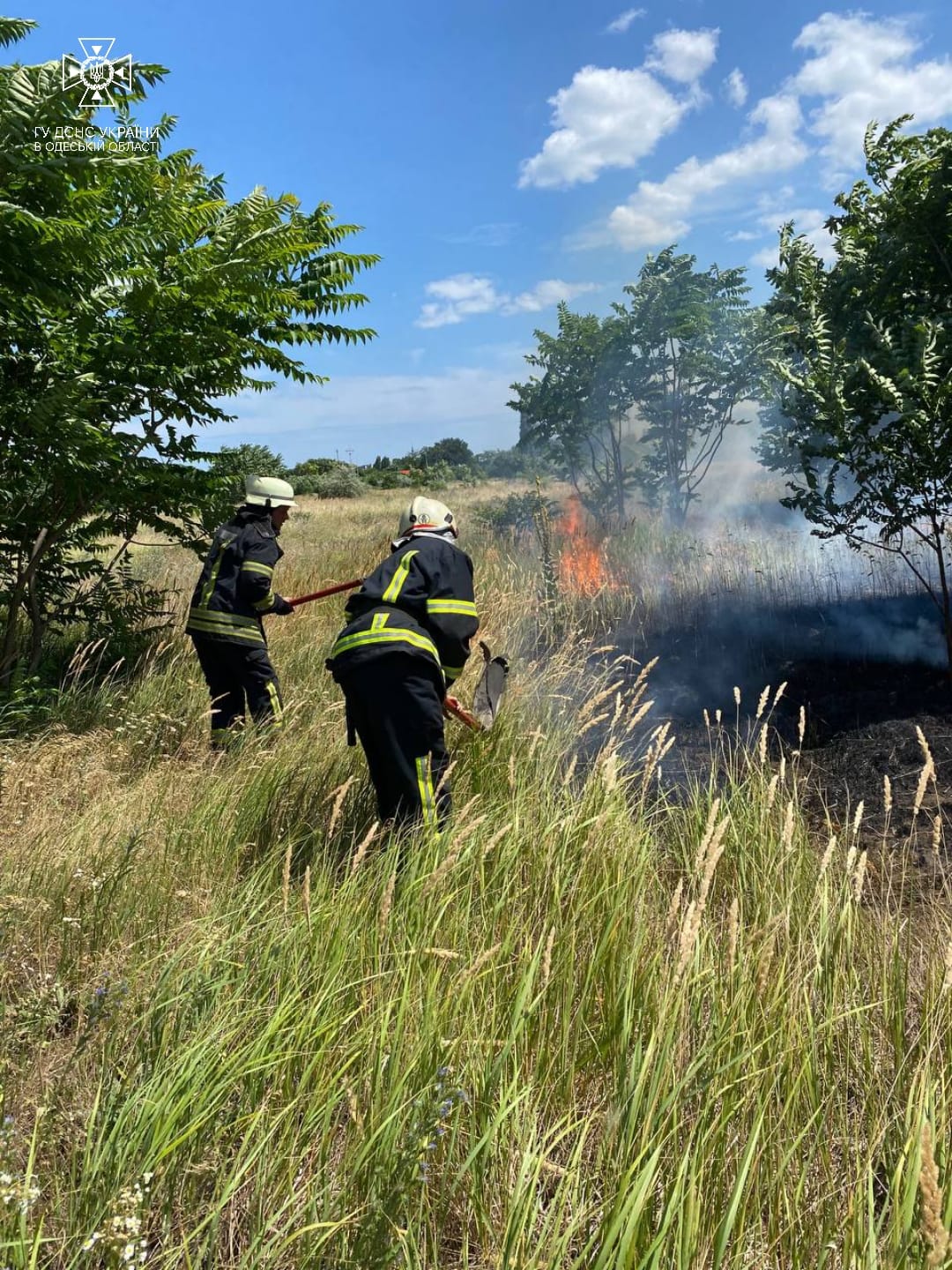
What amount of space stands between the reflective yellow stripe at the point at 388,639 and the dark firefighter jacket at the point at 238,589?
1.89 meters

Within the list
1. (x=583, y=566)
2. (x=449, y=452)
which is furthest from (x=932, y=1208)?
(x=449, y=452)

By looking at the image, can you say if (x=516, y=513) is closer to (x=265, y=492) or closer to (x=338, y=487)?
(x=265, y=492)

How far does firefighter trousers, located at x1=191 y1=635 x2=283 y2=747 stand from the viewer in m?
4.94

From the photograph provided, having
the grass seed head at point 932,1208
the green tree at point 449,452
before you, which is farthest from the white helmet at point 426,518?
the green tree at point 449,452

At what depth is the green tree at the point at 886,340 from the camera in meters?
4.81

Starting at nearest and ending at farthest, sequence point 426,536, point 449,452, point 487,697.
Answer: point 426,536 < point 487,697 < point 449,452

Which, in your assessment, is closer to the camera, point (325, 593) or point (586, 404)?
point (325, 593)

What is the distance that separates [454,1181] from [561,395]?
13522mm

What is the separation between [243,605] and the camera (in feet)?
16.2

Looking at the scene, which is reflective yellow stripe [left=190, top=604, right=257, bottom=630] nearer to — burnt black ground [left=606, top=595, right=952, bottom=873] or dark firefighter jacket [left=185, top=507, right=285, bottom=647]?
dark firefighter jacket [left=185, top=507, right=285, bottom=647]

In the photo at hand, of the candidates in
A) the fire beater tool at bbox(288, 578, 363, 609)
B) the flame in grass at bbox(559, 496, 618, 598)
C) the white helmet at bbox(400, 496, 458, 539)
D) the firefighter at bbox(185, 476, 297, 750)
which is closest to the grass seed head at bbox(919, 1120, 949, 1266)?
the white helmet at bbox(400, 496, 458, 539)

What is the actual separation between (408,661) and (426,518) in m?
0.72

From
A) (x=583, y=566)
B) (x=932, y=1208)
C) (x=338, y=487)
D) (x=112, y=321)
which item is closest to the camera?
(x=932, y=1208)

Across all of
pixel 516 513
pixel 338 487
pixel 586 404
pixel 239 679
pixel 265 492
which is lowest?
pixel 239 679
